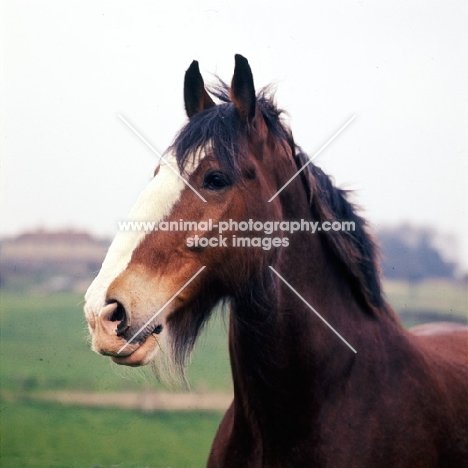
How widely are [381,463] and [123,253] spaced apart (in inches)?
58.4

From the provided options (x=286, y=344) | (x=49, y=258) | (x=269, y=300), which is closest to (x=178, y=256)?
(x=269, y=300)

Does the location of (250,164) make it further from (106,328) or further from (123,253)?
(106,328)

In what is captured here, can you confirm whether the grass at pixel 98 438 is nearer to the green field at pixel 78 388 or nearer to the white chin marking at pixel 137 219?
the green field at pixel 78 388

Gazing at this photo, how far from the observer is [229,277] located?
2855mm

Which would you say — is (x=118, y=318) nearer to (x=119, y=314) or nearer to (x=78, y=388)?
(x=119, y=314)

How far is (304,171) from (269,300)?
676 mm

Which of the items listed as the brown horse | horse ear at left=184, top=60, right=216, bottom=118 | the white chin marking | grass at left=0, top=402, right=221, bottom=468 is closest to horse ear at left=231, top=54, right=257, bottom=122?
the brown horse

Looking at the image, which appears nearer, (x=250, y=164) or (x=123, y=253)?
(x=123, y=253)

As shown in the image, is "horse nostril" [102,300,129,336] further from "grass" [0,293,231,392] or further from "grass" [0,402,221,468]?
"grass" [0,402,221,468]

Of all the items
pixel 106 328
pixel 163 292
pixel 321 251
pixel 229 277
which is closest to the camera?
pixel 106 328

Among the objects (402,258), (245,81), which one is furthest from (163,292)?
(402,258)

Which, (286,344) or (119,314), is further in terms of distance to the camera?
(286,344)

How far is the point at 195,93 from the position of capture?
319 centimetres

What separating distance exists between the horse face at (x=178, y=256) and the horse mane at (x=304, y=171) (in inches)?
1.7
